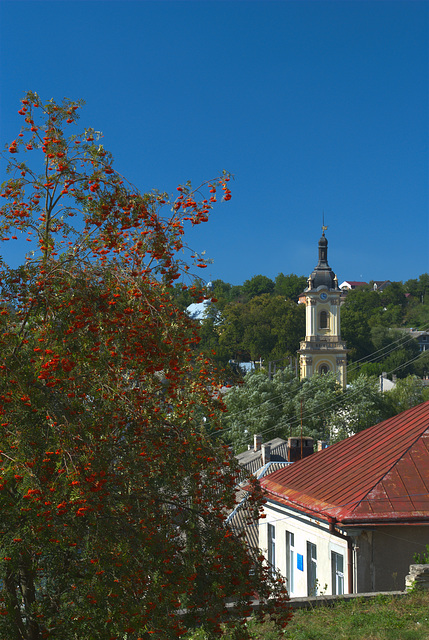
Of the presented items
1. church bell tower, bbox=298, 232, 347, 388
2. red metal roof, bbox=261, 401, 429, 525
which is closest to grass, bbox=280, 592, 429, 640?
red metal roof, bbox=261, 401, 429, 525

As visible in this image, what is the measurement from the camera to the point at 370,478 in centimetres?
1537

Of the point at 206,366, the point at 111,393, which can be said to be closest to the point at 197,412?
the point at 206,366

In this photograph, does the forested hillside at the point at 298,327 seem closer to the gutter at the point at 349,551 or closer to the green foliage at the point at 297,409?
the green foliage at the point at 297,409

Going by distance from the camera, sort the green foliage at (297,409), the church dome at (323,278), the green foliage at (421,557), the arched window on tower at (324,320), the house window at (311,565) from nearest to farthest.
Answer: the green foliage at (421,557) < the house window at (311,565) < the green foliage at (297,409) < the arched window on tower at (324,320) < the church dome at (323,278)

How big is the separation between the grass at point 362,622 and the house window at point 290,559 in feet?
20.8

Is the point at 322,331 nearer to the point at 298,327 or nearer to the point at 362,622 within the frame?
the point at 298,327

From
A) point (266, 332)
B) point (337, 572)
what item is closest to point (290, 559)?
point (337, 572)

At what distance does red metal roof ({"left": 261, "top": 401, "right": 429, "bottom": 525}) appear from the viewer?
14.0m

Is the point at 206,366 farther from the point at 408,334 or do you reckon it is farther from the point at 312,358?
the point at 408,334

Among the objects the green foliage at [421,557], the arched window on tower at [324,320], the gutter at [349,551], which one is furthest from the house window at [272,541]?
the arched window on tower at [324,320]

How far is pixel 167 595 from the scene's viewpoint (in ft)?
17.9

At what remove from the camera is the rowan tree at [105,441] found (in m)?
5.18

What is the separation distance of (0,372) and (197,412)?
2.53m

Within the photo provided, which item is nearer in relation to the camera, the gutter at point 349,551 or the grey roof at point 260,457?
the gutter at point 349,551
